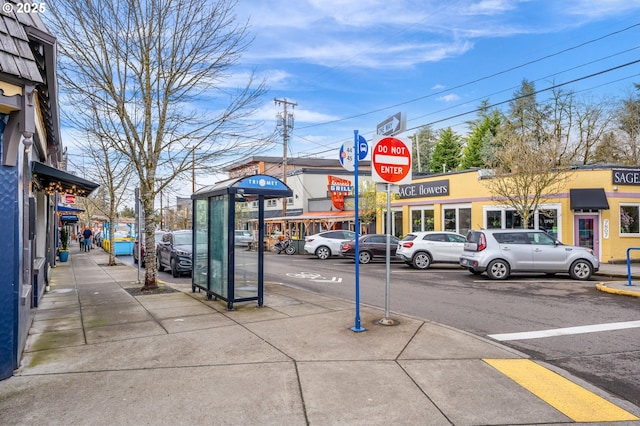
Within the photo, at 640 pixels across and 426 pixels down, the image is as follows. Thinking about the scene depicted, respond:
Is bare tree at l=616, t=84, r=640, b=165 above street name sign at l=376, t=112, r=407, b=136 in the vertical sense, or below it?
above

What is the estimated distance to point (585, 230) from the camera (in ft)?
66.0

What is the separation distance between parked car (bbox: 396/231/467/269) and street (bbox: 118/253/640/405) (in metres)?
2.46

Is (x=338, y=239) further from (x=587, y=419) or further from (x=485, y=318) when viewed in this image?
(x=587, y=419)

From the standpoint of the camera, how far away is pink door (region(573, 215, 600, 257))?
19922 millimetres

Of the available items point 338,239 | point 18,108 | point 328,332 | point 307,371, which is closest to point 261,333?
point 328,332

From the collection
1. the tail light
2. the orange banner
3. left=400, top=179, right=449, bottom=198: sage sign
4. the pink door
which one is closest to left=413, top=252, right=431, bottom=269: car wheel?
the tail light

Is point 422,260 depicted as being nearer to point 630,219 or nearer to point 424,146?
point 630,219

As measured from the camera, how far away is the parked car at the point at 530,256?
1349cm

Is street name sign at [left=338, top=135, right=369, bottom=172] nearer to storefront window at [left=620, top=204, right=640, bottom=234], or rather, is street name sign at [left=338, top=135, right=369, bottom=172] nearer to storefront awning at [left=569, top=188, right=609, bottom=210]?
storefront awning at [left=569, top=188, right=609, bottom=210]

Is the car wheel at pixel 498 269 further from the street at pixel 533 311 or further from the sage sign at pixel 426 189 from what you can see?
the sage sign at pixel 426 189

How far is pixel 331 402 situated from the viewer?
13.2 feet

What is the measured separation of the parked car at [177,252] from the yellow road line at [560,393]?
11.6 metres

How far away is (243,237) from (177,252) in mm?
7140

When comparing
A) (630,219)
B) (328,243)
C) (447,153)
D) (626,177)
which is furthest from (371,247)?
(447,153)
